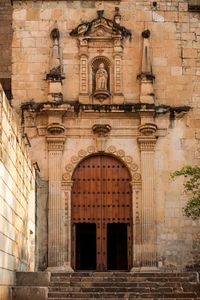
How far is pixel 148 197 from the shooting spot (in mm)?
18641

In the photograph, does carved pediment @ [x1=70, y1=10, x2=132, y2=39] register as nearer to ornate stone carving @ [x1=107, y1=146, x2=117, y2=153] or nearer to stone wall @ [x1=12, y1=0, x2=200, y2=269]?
stone wall @ [x1=12, y1=0, x2=200, y2=269]

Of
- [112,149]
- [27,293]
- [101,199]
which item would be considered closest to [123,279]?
[27,293]

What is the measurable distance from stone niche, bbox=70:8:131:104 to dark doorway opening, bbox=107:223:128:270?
431 centimetres

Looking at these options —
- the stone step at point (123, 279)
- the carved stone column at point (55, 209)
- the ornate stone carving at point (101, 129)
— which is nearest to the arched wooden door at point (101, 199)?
the carved stone column at point (55, 209)

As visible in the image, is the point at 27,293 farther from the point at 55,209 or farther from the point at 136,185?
the point at 136,185

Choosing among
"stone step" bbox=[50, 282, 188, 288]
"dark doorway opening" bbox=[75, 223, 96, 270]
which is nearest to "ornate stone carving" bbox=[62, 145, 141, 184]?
"stone step" bbox=[50, 282, 188, 288]

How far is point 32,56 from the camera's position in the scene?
19562 millimetres

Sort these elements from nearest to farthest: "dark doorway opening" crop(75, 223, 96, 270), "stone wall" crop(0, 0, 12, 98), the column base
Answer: the column base
"stone wall" crop(0, 0, 12, 98)
"dark doorway opening" crop(75, 223, 96, 270)

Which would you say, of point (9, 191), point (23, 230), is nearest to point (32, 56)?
point (23, 230)

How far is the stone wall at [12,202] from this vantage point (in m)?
11.4

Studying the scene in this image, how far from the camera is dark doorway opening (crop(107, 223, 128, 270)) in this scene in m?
21.3

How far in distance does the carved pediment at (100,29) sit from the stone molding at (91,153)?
329 cm

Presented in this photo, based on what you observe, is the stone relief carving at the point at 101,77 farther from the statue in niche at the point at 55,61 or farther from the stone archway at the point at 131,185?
the stone archway at the point at 131,185

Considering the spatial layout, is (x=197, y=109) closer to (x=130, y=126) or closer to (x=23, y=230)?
(x=130, y=126)
